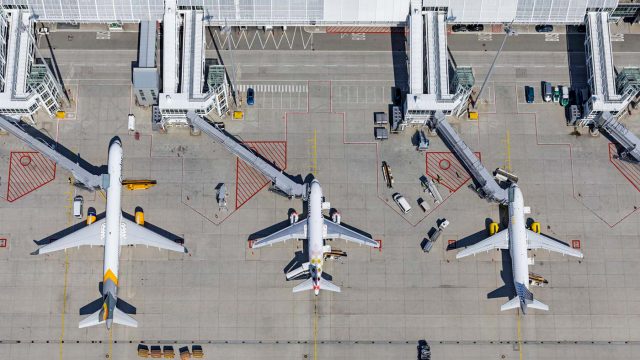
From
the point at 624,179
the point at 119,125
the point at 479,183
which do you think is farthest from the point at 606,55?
the point at 119,125

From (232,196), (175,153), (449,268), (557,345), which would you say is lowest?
(557,345)

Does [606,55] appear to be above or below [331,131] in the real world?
above

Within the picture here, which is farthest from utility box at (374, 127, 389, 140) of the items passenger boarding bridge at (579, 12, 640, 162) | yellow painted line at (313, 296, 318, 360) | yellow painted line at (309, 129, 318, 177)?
passenger boarding bridge at (579, 12, 640, 162)

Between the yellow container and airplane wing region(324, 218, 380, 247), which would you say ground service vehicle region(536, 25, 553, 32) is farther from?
the yellow container

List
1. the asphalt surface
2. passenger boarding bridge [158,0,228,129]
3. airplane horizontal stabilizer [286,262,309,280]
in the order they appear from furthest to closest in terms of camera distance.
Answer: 1. passenger boarding bridge [158,0,228,129]
2. airplane horizontal stabilizer [286,262,309,280]
3. the asphalt surface

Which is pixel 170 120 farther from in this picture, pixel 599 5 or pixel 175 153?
pixel 599 5

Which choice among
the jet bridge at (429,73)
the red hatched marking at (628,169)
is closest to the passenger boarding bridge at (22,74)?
the jet bridge at (429,73)
